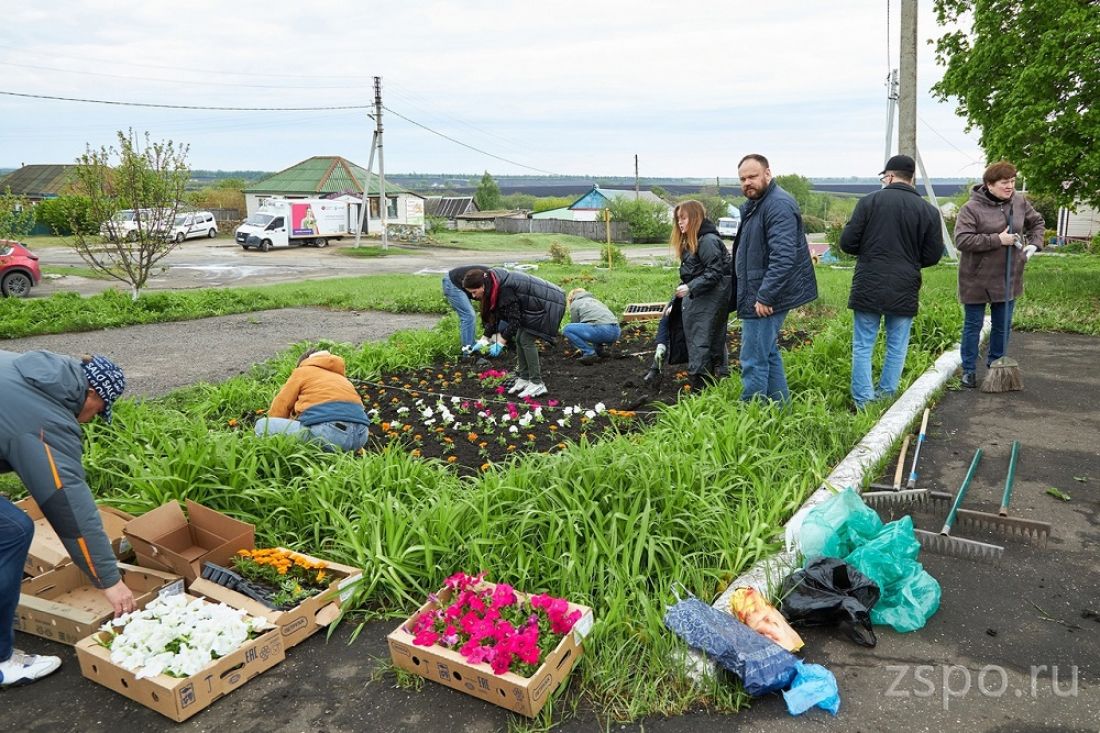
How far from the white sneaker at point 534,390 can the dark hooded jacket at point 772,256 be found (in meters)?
1.98

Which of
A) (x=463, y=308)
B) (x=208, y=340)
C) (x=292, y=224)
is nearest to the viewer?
(x=463, y=308)

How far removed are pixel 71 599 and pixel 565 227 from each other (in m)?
63.2

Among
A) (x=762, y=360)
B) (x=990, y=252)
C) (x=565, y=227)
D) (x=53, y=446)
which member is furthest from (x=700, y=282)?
(x=565, y=227)

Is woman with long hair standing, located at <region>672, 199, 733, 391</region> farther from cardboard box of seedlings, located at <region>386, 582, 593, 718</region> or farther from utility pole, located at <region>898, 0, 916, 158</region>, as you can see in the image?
utility pole, located at <region>898, 0, 916, 158</region>

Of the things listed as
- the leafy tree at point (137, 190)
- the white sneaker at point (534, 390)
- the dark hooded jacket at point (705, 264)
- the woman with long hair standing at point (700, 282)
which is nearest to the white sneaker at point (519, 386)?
the white sneaker at point (534, 390)

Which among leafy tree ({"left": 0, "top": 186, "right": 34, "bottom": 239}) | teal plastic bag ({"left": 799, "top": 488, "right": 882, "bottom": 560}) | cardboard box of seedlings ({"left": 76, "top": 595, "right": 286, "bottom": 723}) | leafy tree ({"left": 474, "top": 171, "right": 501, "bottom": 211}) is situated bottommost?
cardboard box of seedlings ({"left": 76, "top": 595, "right": 286, "bottom": 723})

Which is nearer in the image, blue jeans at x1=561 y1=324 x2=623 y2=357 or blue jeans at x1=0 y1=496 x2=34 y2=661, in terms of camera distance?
blue jeans at x1=0 y1=496 x2=34 y2=661

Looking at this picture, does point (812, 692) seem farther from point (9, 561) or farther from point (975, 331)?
point (975, 331)

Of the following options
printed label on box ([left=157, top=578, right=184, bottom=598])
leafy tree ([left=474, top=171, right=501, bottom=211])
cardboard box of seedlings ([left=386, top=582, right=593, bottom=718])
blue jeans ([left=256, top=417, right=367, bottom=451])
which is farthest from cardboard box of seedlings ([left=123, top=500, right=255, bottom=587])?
leafy tree ([left=474, top=171, right=501, bottom=211])

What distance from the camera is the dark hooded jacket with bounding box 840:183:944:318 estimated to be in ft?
18.7

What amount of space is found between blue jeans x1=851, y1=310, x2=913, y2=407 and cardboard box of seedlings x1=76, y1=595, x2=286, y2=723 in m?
4.66

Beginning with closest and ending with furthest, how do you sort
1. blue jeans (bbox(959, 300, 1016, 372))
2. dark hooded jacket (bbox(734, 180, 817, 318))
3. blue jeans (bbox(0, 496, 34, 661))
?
blue jeans (bbox(0, 496, 34, 661)) → dark hooded jacket (bbox(734, 180, 817, 318)) → blue jeans (bbox(959, 300, 1016, 372))

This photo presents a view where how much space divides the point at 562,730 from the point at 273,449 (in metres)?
2.76

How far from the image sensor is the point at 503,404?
21.7 ft
